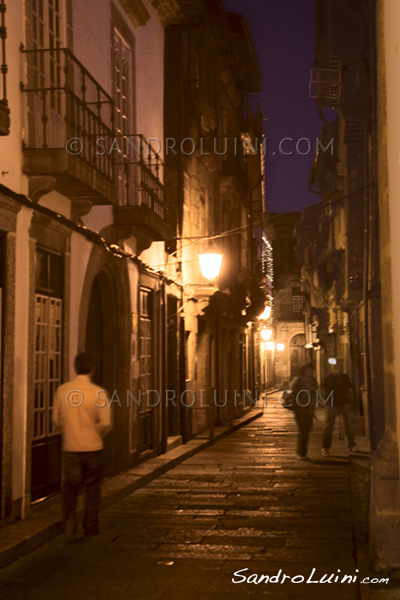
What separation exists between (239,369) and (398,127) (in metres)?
25.8

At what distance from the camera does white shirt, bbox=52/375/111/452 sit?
331 inches

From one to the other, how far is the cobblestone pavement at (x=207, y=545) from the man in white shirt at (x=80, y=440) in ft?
1.03

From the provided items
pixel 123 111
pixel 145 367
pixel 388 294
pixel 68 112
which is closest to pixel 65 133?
pixel 68 112

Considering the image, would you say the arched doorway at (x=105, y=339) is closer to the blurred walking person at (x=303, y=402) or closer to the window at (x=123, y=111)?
the window at (x=123, y=111)

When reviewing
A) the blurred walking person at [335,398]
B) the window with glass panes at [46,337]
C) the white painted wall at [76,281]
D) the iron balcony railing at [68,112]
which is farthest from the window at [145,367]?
the window with glass panes at [46,337]

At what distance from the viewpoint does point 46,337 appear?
34.2ft

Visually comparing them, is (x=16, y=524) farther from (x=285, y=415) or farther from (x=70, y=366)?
(x=285, y=415)

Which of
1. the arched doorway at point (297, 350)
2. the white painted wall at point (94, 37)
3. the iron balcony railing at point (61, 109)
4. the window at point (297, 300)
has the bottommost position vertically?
the arched doorway at point (297, 350)

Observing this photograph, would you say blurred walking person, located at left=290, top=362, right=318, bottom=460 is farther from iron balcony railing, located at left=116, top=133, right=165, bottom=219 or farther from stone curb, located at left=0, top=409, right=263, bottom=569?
iron balcony railing, located at left=116, top=133, right=165, bottom=219

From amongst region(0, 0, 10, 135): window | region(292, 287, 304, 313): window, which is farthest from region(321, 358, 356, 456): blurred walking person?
region(292, 287, 304, 313): window

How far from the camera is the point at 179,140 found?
752 inches

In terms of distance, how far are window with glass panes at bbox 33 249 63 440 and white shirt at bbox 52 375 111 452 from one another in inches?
63.7

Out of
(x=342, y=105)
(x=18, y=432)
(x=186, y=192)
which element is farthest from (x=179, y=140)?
(x=18, y=432)

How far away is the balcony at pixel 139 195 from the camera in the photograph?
1340 cm
